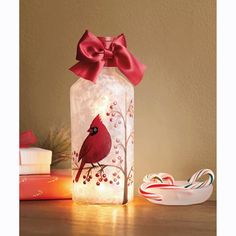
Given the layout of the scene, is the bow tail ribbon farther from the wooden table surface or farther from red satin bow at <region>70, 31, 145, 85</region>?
the wooden table surface

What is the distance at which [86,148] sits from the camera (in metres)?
0.92

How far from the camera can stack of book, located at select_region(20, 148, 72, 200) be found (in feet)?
3.16

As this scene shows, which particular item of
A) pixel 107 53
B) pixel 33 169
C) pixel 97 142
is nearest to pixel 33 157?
pixel 33 169

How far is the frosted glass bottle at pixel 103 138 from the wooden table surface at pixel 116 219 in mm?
31

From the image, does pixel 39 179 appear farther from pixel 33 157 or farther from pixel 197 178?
pixel 197 178

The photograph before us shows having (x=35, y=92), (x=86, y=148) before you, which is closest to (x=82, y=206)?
(x=86, y=148)

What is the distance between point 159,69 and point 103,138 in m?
0.21

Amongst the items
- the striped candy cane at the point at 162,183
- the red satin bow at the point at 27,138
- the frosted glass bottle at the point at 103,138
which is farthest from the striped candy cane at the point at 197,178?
the red satin bow at the point at 27,138

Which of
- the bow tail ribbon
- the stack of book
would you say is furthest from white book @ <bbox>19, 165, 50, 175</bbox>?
the bow tail ribbon

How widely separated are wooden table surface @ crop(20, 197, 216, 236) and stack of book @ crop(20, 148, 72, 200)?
18 mm

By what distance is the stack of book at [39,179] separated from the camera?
0.96 metres

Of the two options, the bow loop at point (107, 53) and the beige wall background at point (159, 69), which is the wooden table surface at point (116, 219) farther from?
the bow loop at point (107, 53)
